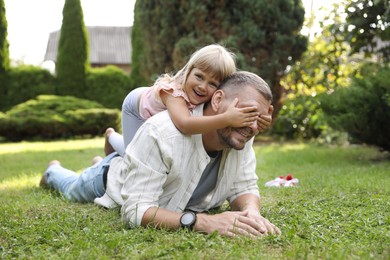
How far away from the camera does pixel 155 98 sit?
374 cm

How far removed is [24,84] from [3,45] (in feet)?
5.39

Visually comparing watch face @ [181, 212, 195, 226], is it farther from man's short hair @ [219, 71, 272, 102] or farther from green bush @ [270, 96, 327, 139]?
green bush @ [270, 96, 327, 139]

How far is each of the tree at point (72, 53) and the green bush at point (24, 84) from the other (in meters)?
0.46

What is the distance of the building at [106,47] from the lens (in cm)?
3603

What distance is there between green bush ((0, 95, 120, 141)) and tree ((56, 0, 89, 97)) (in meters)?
1.93

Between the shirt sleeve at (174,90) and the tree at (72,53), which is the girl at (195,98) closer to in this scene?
the shirt sleeve at (174,90)

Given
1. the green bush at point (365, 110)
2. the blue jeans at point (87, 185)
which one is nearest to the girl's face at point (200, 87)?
the blue jeans at point (87, 185)

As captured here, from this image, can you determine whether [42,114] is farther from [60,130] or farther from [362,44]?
[362,44]

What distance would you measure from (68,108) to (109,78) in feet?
8.86

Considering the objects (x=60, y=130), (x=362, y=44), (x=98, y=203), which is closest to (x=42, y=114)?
(x=60, y=130)

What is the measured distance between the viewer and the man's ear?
3.08m

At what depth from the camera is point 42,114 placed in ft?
50.1

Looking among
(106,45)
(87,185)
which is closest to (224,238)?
(87,185)

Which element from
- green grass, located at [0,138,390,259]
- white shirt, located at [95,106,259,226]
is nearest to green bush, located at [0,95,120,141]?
green grass, located at [0,138,390,259]
